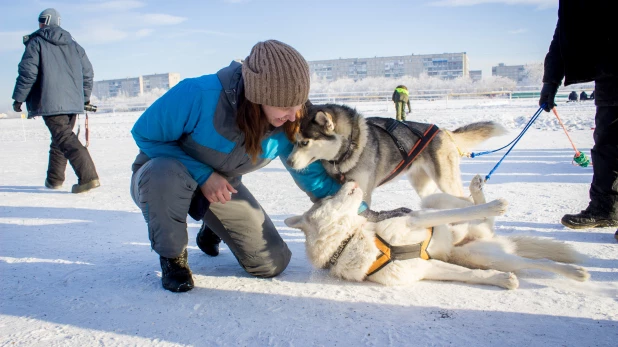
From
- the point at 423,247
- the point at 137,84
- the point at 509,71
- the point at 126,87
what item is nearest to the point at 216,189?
the point at 423,247

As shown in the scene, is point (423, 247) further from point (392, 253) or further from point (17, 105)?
point (17, 105)

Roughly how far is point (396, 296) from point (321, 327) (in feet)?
1.41

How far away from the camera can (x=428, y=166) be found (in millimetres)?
3402

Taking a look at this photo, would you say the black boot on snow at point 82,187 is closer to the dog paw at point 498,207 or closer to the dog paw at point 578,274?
the dog paw at point 498,207

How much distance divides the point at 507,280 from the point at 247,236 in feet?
4.09

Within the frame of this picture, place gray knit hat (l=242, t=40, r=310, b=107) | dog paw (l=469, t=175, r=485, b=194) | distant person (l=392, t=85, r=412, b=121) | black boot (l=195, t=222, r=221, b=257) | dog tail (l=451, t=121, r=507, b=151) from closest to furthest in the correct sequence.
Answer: gray knit hat (l=242, t=40, r=310, b=107) < dog paw (l=469, t=175, r=485, b=194) < black boot (l=195, t=222, r=221, b=257) < dog tail (l=451, t=121, r=507, b=151) < distant person (l=392, t=85, r=412, b=121)

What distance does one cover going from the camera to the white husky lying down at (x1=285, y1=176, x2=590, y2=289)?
193 cm

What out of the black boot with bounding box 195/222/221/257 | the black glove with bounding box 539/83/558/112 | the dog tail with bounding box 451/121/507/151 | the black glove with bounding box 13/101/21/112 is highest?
the black glove with bounding box 13/101/21/112

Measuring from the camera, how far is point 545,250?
6.82 ft

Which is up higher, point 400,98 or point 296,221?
point 400,98

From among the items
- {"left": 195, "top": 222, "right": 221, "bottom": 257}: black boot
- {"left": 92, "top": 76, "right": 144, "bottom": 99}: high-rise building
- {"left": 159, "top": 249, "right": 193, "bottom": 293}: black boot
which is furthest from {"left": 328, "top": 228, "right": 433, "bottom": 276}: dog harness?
{"left": 92, "top": 76, "right": 144, "bottom": 99}: high-rise building

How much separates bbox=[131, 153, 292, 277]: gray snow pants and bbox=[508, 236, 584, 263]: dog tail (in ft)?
3.94

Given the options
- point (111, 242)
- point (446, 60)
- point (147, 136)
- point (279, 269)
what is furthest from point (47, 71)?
point (446, 60)

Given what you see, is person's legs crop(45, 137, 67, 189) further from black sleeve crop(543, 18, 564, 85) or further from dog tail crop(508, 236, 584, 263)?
black sleeve crop(543, 18, 564, 85)
